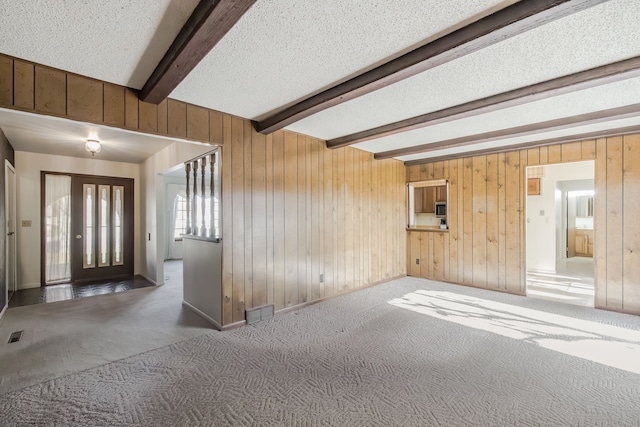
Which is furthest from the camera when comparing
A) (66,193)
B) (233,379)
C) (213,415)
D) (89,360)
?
(66,193)

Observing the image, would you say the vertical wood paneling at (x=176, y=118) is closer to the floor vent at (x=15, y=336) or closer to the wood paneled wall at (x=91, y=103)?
the wood paneled wall at (x=91, y=103)

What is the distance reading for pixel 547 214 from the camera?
21.2 ft

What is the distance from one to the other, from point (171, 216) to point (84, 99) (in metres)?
6.57

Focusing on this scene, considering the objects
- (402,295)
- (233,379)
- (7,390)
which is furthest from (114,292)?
(402,295)

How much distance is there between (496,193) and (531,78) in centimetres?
277

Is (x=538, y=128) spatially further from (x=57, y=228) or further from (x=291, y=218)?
(x=57, y=228)

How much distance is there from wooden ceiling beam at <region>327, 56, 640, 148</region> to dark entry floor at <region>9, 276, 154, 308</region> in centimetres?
497

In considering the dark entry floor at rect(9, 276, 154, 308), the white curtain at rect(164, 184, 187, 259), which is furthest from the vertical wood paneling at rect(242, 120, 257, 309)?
the white curtain at rect(164, 184, 187, 259)

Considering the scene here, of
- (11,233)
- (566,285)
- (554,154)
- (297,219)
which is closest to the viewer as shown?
(297,219)

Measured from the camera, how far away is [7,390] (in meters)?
2.06

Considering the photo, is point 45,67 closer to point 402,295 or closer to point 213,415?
point 213,415

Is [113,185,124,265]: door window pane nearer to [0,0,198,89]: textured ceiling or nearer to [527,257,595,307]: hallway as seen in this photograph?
[0,0,198,89]: textured ceiling

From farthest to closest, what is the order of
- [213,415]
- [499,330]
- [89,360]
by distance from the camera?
[499,330]
[89,360]
[213,415]

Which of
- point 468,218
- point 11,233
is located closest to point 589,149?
point 468,218
